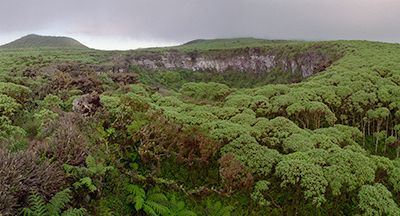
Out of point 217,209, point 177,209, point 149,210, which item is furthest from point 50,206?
point 217,209

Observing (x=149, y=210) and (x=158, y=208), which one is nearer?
(x=149, y=210)

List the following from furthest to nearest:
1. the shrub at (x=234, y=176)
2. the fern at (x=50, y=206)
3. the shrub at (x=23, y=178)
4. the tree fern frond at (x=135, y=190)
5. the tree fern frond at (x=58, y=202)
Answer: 1. the shrub at (x=234, y=176)
2. the tree fern frond at (x=135, y=190)
3. the tree fern frond at (x=58, y=202)
4. the fern at (x=50, y=206)
5. the shrub at (x=23, y=178)

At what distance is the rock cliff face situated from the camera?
377 ft

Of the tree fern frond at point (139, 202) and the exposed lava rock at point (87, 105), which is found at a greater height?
the exposed lava rock at point (87, 105)

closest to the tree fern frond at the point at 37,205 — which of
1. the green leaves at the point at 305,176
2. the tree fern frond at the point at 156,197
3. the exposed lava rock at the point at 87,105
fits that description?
the tree fern frond at the point at 156,197

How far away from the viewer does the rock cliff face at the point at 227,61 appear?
114850 mm

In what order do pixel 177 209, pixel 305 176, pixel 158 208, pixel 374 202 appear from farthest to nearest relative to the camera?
pixel 305 176 < pixel 374 202 < pixel 177 209 < pixel 158 208

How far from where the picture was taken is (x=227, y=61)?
136875mm

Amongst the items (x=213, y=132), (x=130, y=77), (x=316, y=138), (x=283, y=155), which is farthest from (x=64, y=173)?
(x=130, y=77)

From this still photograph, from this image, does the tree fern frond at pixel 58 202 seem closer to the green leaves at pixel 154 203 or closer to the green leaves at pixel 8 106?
the green leaves at pixel 154 203

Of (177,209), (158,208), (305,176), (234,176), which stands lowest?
(305,176)

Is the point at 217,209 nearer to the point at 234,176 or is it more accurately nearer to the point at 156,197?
the point at 234,176

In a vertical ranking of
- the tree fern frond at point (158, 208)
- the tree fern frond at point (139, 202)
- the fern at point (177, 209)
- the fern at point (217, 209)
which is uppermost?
the tree fern frond at point (139, 202)

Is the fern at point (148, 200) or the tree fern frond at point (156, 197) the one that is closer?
the fern at point (148, 200)
